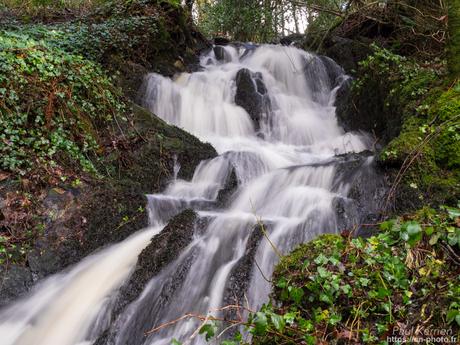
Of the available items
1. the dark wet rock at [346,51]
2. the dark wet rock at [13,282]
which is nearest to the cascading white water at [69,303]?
the dark wet rock at [13,282]

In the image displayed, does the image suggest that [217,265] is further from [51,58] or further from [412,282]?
[51,58]

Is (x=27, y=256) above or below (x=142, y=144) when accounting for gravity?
below

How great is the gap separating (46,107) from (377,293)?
5.16 m

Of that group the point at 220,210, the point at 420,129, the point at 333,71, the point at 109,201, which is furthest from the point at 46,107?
the point at 333,71

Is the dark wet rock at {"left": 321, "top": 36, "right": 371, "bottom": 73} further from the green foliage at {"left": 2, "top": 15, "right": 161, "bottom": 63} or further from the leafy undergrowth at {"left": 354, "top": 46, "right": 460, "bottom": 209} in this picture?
the green foliage at {"left": 2, "top": 15, "right": 161, "bottom": 63}

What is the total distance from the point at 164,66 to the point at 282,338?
28.8 feet

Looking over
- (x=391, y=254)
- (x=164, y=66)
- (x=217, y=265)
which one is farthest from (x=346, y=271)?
(x=164, y=66)

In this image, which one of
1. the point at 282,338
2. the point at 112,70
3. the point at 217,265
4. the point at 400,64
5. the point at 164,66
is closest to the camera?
the point at 282,338

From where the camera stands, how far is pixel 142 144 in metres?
6.34

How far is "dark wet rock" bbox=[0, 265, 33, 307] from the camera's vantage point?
409cm

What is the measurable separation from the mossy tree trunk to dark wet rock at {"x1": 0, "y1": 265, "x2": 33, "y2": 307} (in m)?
5.97

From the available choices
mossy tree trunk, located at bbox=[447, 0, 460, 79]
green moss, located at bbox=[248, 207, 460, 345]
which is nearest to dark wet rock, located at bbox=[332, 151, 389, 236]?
mossy tree trunk, located at bbox=[447, 0, 460, 79]

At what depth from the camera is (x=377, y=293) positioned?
2029 millimetres

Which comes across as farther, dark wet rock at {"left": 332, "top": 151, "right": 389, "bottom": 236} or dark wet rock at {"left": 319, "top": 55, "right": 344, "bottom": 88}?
dark wet rock at {"left": 319, "top": 55, "right": 344, "bottom": 88}
